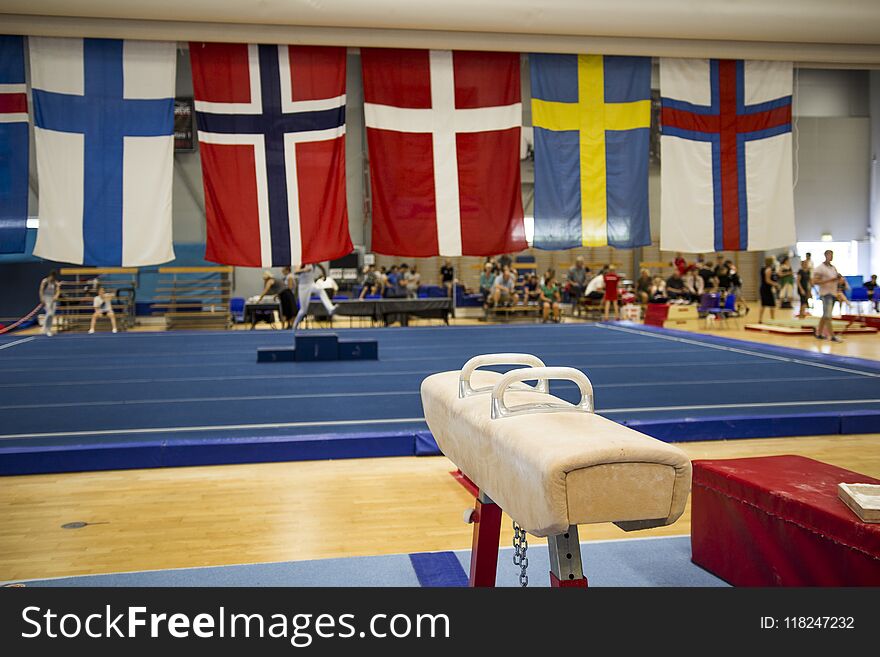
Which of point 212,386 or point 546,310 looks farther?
point 546,310

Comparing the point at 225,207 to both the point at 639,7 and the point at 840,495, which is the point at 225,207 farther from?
the point at 840,495

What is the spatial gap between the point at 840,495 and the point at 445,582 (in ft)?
4.51

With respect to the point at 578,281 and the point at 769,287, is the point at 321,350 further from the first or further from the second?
the point at 578,281

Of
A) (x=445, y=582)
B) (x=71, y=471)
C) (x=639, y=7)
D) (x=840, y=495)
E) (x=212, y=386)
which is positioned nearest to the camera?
(x=840, y=495)

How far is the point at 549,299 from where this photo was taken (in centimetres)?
1777

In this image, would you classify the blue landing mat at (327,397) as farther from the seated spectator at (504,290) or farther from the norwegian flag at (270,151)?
the seated spectator at (504,290)

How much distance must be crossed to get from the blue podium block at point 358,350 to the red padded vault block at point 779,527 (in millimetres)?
6597

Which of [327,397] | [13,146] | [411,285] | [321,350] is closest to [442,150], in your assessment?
[327,397]

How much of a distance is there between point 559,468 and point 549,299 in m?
16.3

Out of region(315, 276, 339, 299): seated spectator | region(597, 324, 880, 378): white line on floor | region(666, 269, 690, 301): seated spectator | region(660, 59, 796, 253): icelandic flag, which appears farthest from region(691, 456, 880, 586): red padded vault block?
region(666, 269, 690, 301): seated spectator

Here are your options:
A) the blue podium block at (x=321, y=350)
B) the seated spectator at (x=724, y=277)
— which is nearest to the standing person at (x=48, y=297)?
the blue podium block at (x=321, y=350)

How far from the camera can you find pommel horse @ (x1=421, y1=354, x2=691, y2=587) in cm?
165

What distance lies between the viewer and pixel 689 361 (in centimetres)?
921

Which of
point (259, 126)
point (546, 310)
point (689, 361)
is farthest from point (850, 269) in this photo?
point (259, 126)
